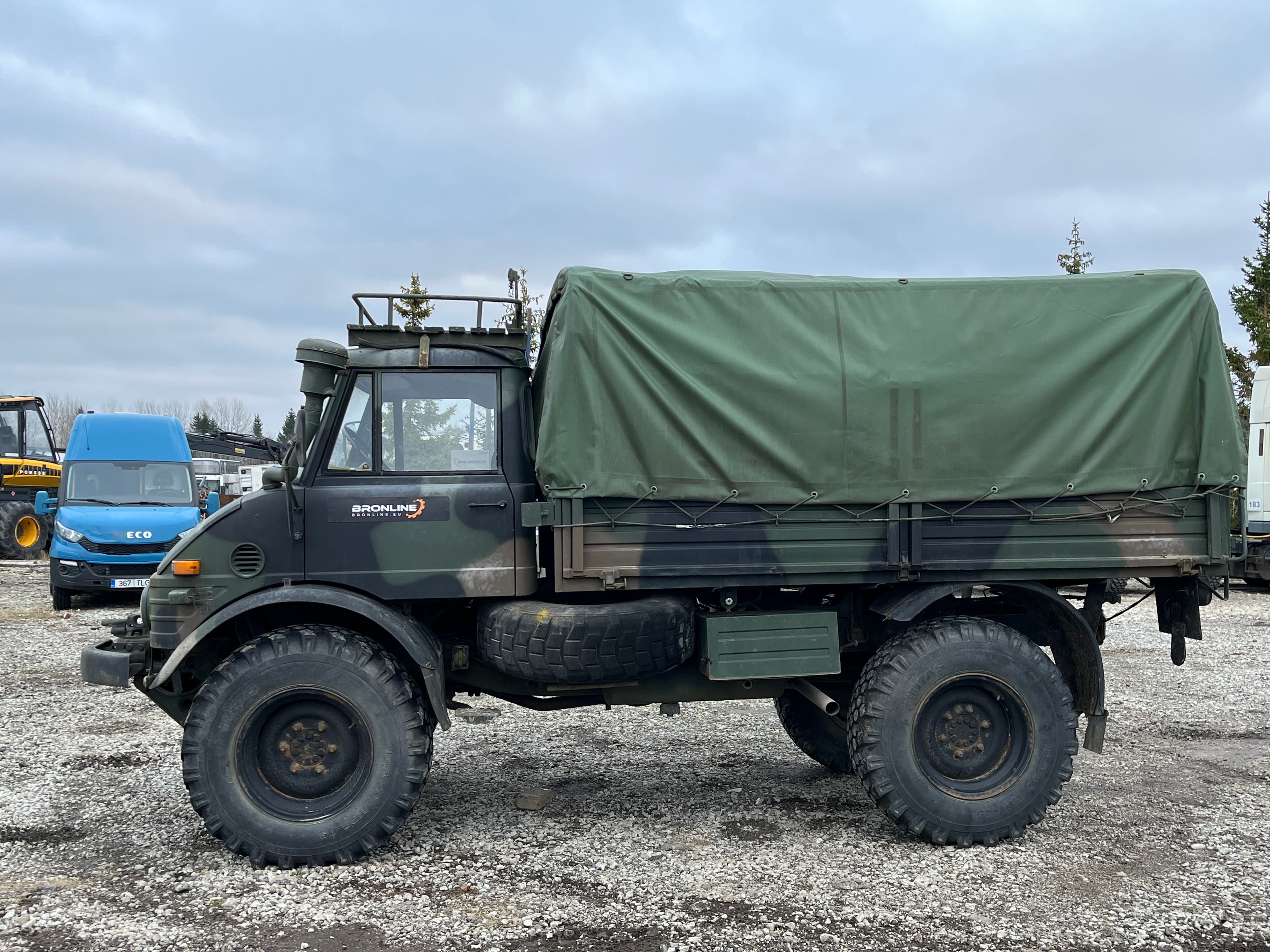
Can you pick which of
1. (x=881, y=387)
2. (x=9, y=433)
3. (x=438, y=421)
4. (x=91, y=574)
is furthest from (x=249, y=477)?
(x=881, y=387)

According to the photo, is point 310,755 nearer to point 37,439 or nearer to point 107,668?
point 107,668

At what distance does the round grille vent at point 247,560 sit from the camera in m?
4.95

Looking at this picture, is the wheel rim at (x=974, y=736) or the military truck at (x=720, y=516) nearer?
the military truck at (x=720, y=516)

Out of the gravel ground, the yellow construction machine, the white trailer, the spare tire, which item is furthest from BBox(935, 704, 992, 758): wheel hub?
the white trailer

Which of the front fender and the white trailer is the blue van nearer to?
the white trailer

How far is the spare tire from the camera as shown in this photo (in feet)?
15.9

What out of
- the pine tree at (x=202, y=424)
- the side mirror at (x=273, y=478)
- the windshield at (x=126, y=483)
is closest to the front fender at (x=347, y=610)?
the side mirror at (x=273, y=478)

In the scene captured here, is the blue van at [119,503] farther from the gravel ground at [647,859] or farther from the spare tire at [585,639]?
the spare tire at [585,639]

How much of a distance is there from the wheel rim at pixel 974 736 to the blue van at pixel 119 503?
10585 millimetres

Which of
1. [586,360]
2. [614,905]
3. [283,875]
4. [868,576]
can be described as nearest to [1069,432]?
[868,576]

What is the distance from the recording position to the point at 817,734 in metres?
6.33

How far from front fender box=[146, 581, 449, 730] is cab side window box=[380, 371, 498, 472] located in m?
0.72

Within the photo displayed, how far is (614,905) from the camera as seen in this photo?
4.30 m

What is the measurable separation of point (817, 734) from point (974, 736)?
4.35 feet
